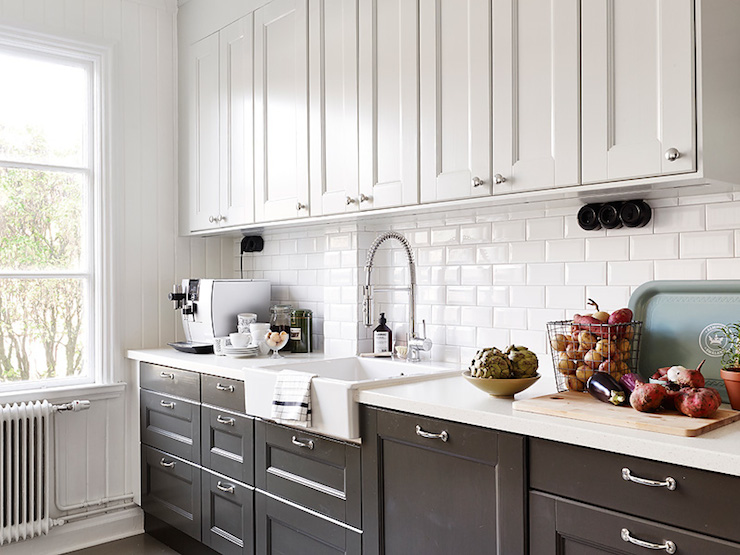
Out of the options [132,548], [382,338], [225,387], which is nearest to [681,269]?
[382,338]

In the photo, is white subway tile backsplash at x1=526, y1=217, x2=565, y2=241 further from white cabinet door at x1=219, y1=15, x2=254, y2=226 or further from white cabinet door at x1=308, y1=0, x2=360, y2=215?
white cabinet door at x1=219, y1=15, x2=254, y2=226

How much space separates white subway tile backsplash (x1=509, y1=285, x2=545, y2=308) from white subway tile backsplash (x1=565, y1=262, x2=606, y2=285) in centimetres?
12

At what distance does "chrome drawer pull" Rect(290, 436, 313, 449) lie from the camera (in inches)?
94.6

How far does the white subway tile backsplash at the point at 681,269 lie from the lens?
208cm

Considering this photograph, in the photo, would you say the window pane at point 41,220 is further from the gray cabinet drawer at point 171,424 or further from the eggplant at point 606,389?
the eggplant at point 606,389

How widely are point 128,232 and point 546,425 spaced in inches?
106

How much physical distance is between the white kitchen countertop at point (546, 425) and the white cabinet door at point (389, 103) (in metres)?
0.74

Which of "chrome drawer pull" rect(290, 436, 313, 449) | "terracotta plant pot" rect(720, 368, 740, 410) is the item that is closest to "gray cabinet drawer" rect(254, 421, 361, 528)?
"chrome drawer pull" rect(290, 436, 313, 449)

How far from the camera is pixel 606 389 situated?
1800 millimetres

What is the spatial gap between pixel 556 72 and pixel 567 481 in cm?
116

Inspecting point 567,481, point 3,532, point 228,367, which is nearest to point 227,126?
point 228,367

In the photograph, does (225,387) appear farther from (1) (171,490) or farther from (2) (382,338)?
(1) (171,490)

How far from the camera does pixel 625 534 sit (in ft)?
5.01

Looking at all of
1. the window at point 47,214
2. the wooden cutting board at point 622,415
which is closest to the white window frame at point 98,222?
the window at point 47,214
